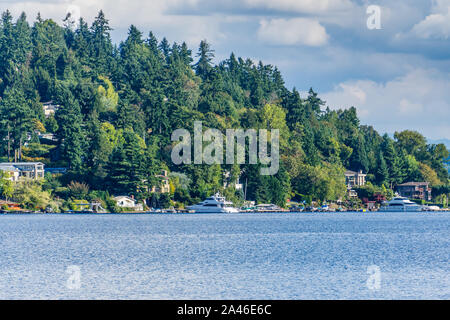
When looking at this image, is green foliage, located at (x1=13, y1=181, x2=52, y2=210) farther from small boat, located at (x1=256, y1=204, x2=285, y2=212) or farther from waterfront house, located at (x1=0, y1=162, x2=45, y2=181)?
small boat, located at (x1=256, y1=204, x2=285, y2=212)

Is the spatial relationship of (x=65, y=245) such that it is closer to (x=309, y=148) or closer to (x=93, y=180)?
(x=93, y=180)

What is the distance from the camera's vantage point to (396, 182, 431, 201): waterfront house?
564ft

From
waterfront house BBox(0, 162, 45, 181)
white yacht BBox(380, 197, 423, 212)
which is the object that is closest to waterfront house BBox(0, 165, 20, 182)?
waterfront house BBox(0, 162, 45, 181)

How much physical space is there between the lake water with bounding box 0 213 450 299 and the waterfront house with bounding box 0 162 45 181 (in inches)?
1729

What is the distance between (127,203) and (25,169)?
55.1 feet

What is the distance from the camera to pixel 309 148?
158 meters

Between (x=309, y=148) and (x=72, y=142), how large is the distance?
47732 millimetres

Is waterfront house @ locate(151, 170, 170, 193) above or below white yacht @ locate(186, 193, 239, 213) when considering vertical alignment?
above

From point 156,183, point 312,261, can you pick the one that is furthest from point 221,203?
point 312,261

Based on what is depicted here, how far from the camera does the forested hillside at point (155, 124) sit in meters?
128

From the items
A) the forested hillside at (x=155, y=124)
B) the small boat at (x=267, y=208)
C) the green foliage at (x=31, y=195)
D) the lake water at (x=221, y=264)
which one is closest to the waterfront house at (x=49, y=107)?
the forested hillside at (x=155, y=124)

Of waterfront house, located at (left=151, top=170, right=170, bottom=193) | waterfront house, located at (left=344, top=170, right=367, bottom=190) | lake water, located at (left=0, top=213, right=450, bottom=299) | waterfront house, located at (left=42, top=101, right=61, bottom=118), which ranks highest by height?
waterfront house, located at (left=42, top=101, right=61, bottom=118)

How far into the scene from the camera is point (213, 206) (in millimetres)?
131125

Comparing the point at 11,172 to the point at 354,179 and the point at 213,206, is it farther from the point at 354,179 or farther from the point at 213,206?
the point at 354,179
